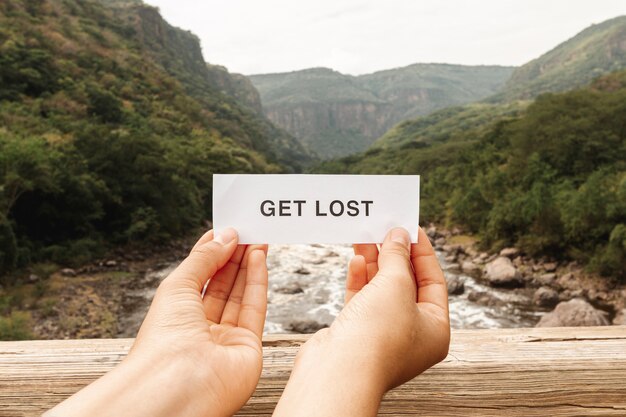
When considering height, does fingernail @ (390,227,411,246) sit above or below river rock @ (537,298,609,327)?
above

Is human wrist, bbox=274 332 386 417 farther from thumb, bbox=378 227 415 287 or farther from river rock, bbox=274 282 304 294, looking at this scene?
river rock, bbox=274 282 304 294

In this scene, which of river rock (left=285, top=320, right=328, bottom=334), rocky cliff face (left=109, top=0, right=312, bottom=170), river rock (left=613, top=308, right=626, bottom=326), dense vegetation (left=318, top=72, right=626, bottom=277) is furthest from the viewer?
rocky cliff face (left=109, top=0, right=312, bottom=170)

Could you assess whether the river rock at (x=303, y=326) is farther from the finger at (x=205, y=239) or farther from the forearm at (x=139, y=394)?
the forearm at (x=139, y=394)

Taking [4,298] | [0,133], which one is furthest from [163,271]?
[0,133]

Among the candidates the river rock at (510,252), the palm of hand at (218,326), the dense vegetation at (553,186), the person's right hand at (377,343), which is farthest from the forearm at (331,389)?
the river rock at (510,252)

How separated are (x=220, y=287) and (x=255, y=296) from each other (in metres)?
0.10

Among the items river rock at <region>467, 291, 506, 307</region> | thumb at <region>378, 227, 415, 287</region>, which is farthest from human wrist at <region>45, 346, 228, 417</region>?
river rock at <region>467, 291, 506, 307</region>

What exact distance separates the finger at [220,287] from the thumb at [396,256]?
0.33 metres

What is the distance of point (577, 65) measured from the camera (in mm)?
105000

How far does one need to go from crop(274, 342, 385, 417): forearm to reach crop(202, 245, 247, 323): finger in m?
0.35

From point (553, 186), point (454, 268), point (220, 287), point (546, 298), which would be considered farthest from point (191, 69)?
point (220, 287)

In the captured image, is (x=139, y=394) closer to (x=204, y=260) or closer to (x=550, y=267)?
(x=204, y=260)

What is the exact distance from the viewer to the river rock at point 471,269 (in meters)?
12.3

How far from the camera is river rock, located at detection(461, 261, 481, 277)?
12312 mm
